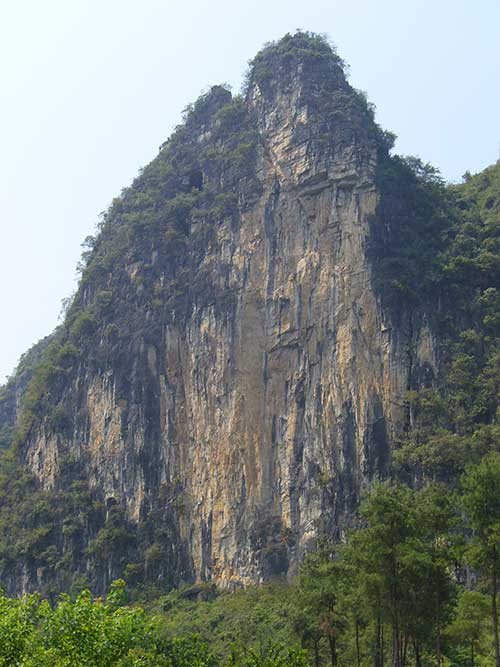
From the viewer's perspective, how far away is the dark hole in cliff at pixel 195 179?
5731 cm

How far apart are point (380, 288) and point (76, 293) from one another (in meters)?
23.6

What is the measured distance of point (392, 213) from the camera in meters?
48.5

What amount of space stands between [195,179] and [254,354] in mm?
14871

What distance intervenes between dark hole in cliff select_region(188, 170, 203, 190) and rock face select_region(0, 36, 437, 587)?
14 centimetres

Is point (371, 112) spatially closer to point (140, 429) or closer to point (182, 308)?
point (182, 308)

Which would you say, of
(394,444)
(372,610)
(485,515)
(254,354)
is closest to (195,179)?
(254,354)

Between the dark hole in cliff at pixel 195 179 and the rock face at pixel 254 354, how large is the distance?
0.14m

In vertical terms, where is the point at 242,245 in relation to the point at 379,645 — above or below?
above

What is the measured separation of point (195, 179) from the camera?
57625mm

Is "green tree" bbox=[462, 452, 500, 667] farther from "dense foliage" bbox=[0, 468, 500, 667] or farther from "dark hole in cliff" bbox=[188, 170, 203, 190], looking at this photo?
"dark hole in cliff" bbox=[188, 170, 203, 190]

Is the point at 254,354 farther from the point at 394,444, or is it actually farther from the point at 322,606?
the point at 322,606

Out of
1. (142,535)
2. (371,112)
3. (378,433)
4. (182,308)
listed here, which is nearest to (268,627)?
(378,433)

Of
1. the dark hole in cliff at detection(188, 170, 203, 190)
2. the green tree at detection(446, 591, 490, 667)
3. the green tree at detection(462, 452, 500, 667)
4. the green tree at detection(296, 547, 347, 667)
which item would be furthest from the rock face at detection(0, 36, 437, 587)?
the green tree at detection(462, 452, 500, 667)

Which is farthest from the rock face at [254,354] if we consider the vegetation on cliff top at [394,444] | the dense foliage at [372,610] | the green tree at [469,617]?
the green tree at [469,617]
